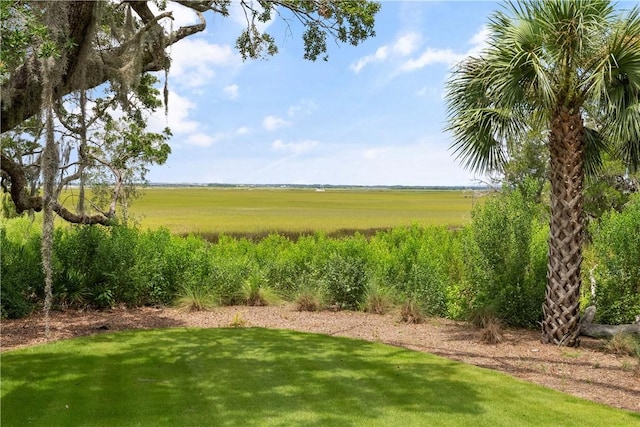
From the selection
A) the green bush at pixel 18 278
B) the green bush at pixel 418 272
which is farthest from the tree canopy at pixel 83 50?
the green bush at pixel 418 272

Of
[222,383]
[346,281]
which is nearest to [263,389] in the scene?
[222,383]

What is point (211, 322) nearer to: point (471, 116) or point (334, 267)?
point (334, 267)

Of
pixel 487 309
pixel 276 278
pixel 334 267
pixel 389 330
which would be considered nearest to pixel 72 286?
pixel 276 278

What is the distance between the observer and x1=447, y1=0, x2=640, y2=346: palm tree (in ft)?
26.3

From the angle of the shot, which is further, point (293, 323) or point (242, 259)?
point (242, 259)

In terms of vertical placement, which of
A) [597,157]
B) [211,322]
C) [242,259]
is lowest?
[211,322]

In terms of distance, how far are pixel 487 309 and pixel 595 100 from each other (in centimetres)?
435

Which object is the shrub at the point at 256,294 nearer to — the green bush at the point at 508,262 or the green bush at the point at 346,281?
the green bush at the point at 346,281

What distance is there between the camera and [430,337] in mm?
9359

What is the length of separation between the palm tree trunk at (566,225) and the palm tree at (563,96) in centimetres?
2

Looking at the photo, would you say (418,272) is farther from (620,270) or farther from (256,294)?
(620,270)

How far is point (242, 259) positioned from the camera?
13.5 metres

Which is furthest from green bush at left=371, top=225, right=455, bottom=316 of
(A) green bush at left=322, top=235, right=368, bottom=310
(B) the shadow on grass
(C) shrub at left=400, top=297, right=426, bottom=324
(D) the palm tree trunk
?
(B) the shadow on grass

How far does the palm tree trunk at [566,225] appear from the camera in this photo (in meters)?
8.54
